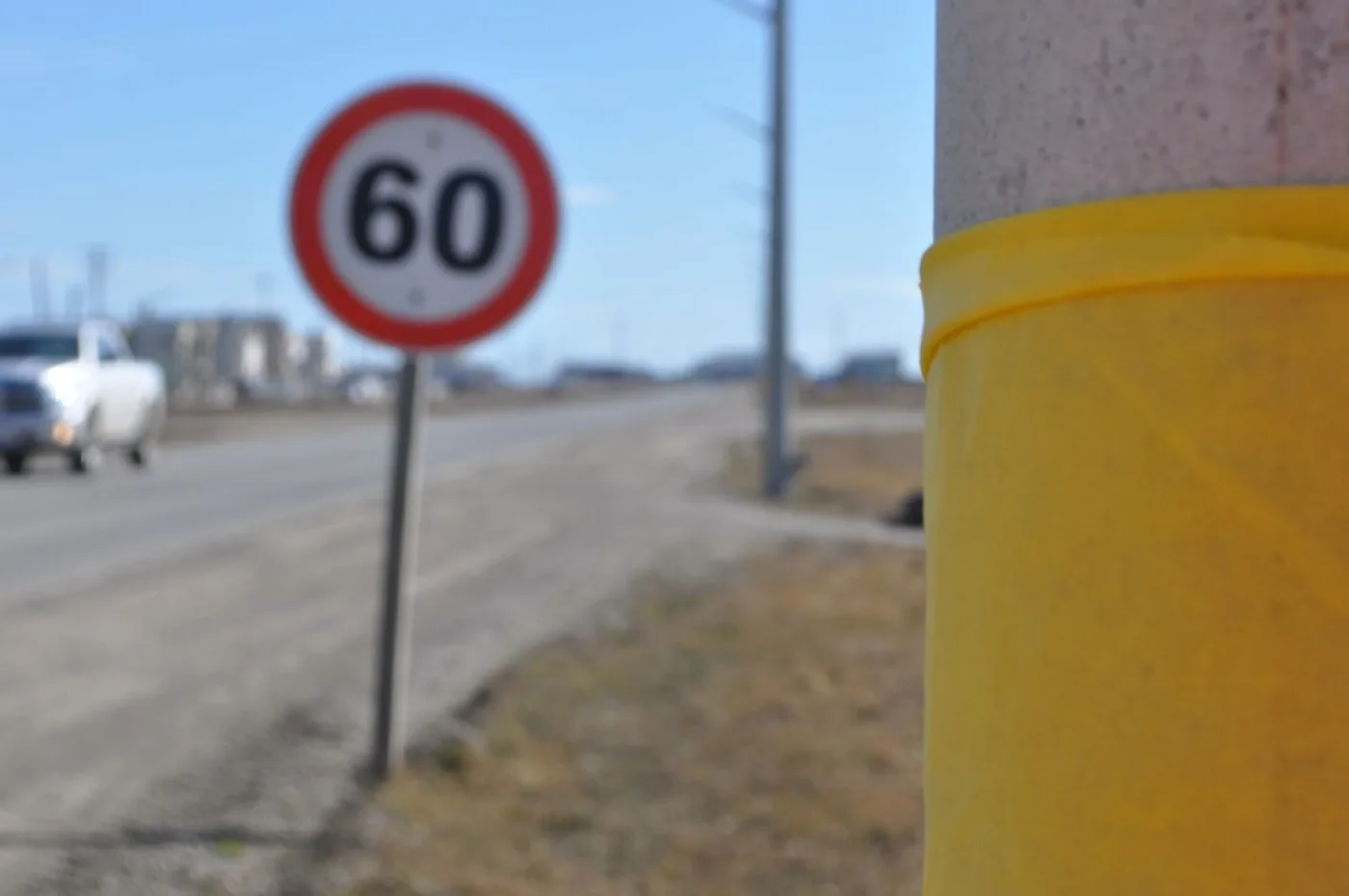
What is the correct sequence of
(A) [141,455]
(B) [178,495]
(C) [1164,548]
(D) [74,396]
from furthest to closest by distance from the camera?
(A) [141,455] < (D) [74,396] < (B) [178,495] < (C) [1164,548]

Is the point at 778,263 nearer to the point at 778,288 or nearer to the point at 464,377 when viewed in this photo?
the point at 778,288

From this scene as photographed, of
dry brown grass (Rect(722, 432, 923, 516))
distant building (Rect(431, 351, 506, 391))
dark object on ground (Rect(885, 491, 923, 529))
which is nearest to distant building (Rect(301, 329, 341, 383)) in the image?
distant building (Rect(431, 351, 506, 391))

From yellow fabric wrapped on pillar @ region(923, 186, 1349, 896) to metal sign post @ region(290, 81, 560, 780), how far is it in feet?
13.6

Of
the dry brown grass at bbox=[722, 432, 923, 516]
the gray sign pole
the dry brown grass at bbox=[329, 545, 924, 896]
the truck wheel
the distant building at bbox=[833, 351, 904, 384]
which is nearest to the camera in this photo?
the dry brown grass at bbox=[329, 545, 924, 896]

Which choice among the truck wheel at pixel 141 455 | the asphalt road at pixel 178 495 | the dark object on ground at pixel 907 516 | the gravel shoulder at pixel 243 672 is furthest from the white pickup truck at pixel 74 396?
the dark object on ground at pixel 907 516

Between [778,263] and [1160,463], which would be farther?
[778,263]

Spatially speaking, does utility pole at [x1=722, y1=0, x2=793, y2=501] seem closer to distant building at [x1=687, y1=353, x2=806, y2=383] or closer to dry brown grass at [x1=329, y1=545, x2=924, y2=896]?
dry brown grass at [x1=329, y1=545, x2=924, y2=896]

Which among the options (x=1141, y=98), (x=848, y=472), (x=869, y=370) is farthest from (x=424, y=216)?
(x=869, y=370)

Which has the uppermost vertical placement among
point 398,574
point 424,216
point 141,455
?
point 424,216

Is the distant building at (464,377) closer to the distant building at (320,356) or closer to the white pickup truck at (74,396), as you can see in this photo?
the distant building at (320,356)

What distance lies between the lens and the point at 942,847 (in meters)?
1.40

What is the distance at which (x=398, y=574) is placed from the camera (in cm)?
585

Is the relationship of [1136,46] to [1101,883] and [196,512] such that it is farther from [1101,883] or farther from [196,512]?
[196,512]

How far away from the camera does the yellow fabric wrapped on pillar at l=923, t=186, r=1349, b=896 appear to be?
3.81ft
